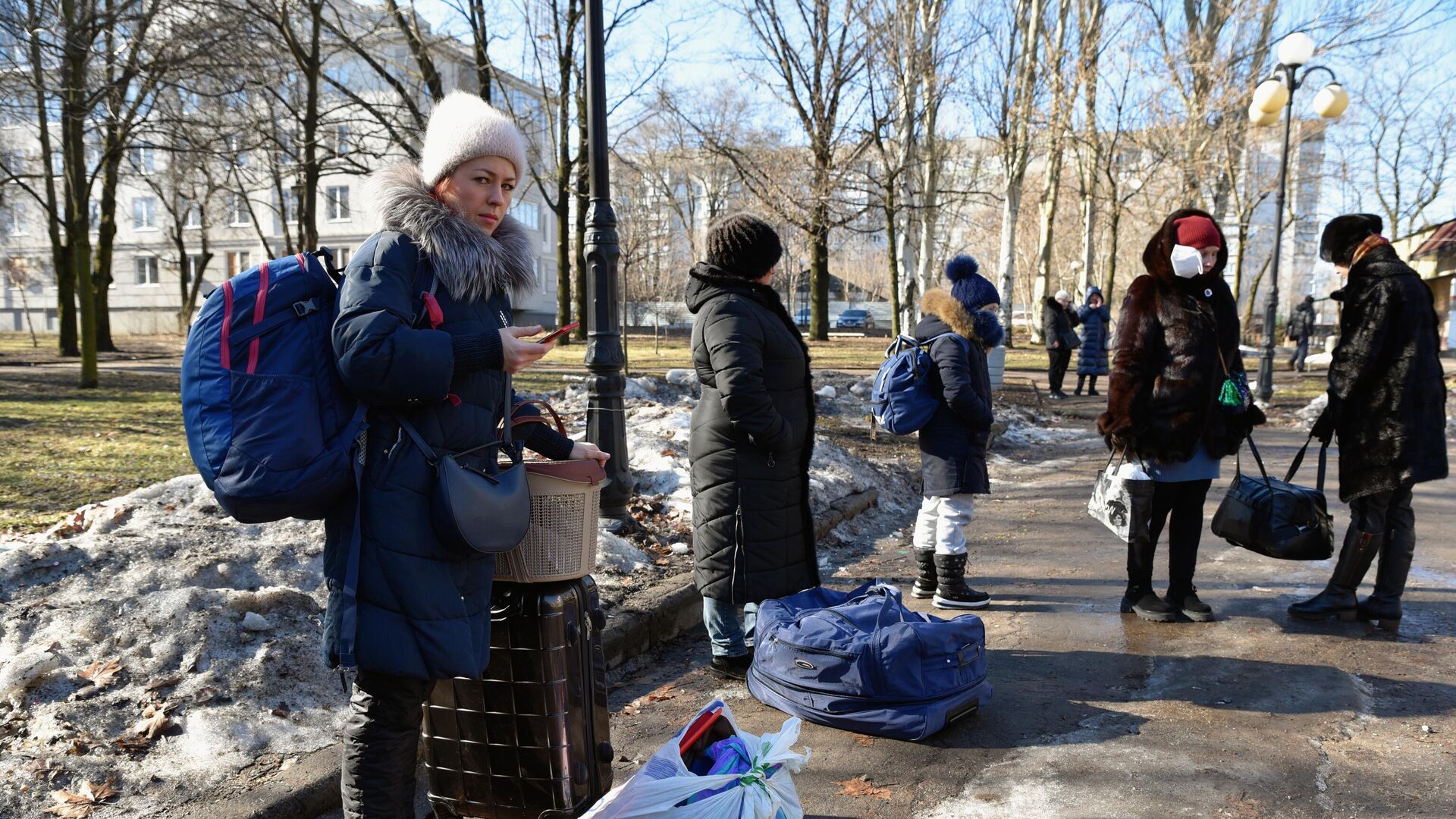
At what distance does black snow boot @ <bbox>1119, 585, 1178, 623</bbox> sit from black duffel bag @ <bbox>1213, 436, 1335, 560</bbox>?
501 millimetres

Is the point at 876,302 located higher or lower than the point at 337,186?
lower

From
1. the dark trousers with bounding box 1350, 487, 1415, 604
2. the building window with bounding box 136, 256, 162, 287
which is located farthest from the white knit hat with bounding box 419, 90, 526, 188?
the building window with bounding box 136, 256, 162, 287

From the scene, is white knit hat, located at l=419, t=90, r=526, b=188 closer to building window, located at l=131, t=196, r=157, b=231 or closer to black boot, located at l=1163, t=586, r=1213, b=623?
black boot, located at l=1163, t=586, r=1213, b=623

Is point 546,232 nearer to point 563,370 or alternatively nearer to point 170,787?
point 563,370

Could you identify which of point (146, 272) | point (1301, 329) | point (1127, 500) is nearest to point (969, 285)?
point (1127, 500)

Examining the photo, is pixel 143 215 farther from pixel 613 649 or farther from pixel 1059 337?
pixel 613 649

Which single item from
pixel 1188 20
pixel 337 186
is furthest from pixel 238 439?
pixel 337 186

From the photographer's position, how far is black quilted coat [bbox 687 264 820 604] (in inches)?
162

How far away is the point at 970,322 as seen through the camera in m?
5.42

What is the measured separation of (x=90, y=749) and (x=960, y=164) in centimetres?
3788

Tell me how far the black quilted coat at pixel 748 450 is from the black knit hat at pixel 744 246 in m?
0.06

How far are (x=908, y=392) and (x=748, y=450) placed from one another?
1.49 metres

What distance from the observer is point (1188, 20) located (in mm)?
26750

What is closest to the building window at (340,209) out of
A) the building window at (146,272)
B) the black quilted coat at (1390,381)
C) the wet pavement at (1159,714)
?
the building window at (146,272)
